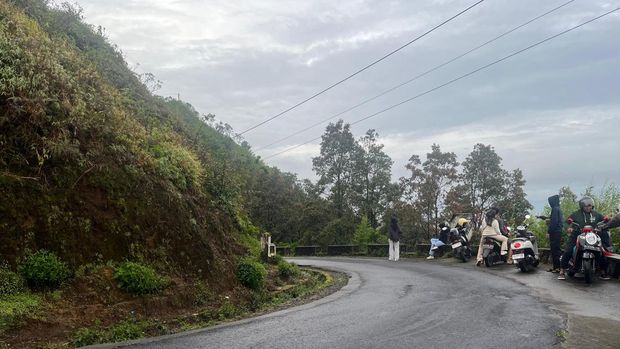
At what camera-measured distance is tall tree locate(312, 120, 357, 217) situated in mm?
48875

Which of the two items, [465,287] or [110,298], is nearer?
[110,298]

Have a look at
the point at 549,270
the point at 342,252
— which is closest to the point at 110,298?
the point at 549,270

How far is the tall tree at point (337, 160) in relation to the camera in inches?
1924

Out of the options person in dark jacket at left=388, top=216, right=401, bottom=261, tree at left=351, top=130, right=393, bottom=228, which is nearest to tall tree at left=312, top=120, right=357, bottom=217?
tree at left=351, top=130, right=393, bottom=228

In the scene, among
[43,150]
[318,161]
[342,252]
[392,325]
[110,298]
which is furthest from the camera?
[318,161]

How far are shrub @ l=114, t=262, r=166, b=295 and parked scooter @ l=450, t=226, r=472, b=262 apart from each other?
12.1m

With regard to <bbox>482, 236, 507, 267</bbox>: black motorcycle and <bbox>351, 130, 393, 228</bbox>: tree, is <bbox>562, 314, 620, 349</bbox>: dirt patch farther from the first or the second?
<bbox>351, 130, 393, 228</bbox>: tree

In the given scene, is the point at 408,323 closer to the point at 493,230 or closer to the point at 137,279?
the point at 137,279

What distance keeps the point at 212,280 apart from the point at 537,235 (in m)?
11.2

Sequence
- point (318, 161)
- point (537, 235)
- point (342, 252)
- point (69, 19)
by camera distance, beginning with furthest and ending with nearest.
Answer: point (318, 161) → point (342, 252) → point (69, 19) → point (537, 235)

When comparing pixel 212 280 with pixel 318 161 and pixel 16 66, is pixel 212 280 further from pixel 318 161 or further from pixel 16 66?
pixel 318 161

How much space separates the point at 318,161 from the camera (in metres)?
50.1

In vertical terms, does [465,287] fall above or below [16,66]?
below

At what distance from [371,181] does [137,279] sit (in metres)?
40.3
